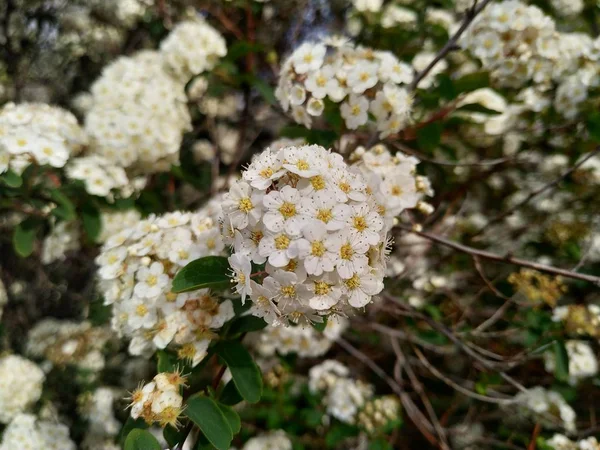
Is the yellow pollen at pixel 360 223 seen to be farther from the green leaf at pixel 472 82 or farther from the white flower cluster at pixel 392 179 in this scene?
the green leaf at pixel 472 82

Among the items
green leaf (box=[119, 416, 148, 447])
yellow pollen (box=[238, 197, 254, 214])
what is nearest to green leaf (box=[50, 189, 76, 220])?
green leaf (box=[119, 416, 148, 447])

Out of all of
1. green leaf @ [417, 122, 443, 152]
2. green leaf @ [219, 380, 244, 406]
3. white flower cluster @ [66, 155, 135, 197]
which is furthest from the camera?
white flower cluster @ [66, 155, 135, 197]

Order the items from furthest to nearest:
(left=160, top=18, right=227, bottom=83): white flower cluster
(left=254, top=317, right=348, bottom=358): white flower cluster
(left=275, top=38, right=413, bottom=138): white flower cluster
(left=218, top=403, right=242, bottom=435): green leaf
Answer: (left=160, top=18, right=227, bottom=83): white flower cluster < (left=254, top=317, right=348, bottom=358): white flower cluster < (left=275, top=38, right=413, bottom=138): white flower cluster < (left=218, top=403, right=242, bottom=435): green leaf

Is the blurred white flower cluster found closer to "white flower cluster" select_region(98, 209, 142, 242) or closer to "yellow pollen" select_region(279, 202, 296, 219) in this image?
"white flower cluster" select_region(98, 209, 142, 242)

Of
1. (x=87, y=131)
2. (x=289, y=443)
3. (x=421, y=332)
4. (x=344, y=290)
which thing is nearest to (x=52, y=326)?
(x=87, y=131)

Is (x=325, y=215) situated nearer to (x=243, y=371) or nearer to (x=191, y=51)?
(x=243, y=371)

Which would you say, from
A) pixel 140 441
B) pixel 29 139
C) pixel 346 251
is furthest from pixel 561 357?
pixel 29 139
